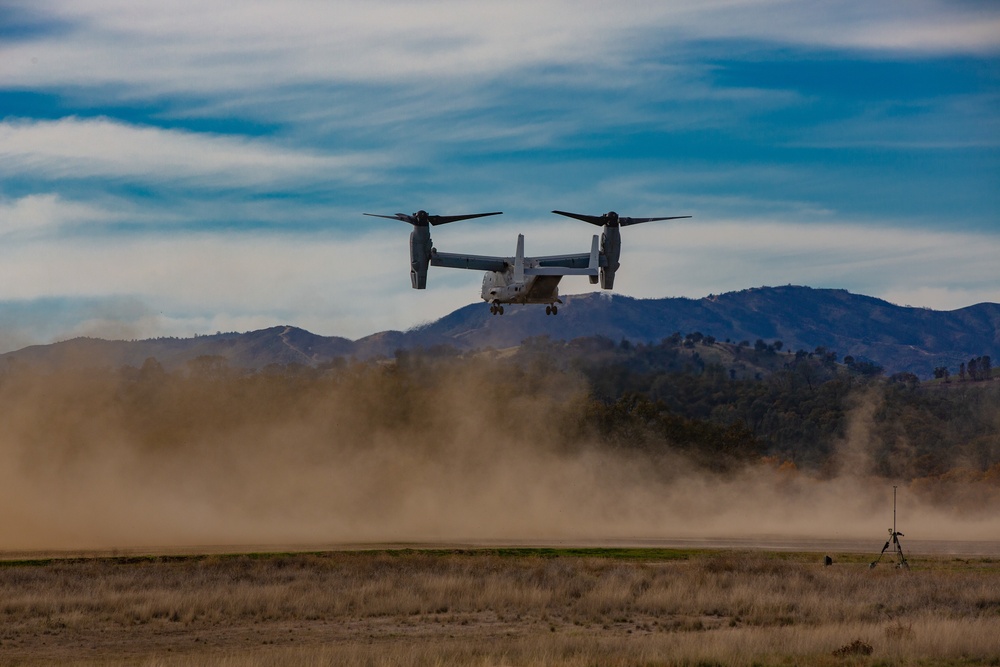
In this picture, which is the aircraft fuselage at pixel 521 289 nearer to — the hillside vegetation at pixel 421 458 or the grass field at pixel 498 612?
the grass field at pixel 498 612

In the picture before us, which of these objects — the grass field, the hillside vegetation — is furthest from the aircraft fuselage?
the hillside vegetation

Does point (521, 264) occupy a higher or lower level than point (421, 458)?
higher

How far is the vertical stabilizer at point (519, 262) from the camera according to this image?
65.4 m

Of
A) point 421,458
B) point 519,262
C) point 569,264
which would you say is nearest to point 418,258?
point 519,262

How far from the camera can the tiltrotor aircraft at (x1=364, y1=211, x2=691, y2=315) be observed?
65.5 m

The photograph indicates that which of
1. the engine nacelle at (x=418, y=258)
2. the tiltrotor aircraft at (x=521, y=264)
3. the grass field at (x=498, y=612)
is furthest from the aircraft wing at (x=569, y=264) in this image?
the grass field at (x=498, y=612)

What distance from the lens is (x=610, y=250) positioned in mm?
68438

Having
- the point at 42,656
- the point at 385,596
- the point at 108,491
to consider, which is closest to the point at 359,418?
the point at 108,491

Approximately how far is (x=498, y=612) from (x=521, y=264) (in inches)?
1073

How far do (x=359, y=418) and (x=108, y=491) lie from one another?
31.0 m

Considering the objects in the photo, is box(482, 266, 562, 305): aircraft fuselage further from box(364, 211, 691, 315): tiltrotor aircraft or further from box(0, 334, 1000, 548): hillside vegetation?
box(0, 334, 1000, 548): hillside vegetation

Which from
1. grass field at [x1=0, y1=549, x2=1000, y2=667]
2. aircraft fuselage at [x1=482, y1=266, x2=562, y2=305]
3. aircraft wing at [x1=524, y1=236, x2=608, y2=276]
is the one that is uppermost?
aircraft wing at [x1=524, y1=236, x2=608, y2=276]

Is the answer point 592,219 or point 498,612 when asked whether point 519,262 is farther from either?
point 498,612

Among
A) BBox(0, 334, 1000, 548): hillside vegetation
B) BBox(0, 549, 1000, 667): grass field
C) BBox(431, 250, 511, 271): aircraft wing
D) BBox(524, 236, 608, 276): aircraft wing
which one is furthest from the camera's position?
BBox(0, 334, 1000, 548): hillside vegetation
